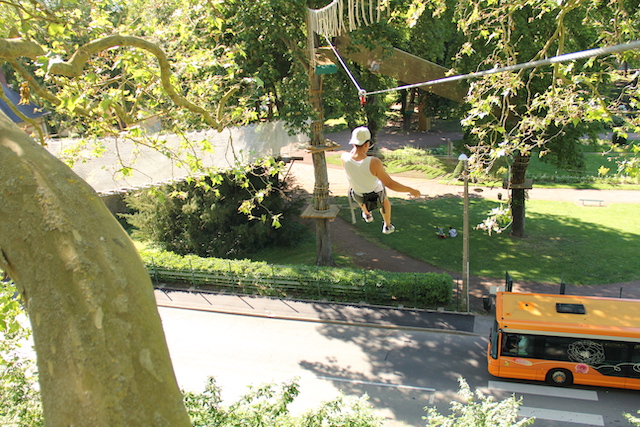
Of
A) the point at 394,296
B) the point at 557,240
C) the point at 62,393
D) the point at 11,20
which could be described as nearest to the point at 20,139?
the point at 62,393

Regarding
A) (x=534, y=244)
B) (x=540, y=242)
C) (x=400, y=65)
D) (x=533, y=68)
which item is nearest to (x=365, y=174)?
(x=533, y=68)

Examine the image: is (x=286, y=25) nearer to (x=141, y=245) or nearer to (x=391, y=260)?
(x=391, y=260)

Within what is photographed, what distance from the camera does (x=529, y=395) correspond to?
12.5 meters

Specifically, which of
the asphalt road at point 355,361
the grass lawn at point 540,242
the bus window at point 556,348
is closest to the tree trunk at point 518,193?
the grass lawn at point 540,242

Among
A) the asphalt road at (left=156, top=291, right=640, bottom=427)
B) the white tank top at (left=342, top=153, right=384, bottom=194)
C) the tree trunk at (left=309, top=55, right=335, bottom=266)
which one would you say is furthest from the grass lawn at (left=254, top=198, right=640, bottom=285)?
the white tank top at (left=342, top=153, right=384, bottom=194)

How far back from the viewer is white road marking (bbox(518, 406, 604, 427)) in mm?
11330

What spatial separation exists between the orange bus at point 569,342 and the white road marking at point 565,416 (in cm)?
103

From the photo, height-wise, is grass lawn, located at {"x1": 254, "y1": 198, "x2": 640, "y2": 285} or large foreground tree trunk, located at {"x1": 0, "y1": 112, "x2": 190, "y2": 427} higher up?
large foreground tree trunk, located at {"x1": 0, "y1": 112, "x2": 190, "y2": 427}

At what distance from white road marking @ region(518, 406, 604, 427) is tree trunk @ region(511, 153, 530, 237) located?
9402 mm

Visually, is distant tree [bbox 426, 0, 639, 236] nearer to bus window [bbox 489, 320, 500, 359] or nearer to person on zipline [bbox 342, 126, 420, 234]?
person on zipline [bbox 342, 126, 420, 234]

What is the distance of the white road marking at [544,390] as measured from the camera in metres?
12.4

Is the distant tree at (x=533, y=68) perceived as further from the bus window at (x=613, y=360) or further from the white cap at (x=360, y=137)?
the bus window at (x=613, y=360)

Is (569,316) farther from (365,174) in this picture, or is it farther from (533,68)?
(365,174)

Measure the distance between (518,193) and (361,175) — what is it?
15.7m
